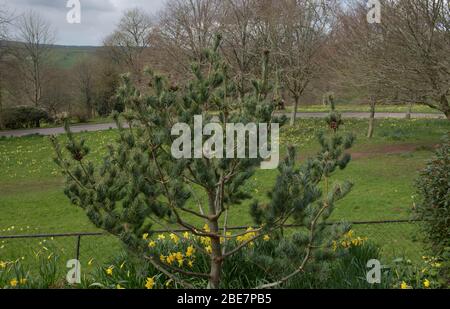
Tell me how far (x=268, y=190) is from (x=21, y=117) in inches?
1150

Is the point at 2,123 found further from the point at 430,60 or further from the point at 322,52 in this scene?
the point at 430,60

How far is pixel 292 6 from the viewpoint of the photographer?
23.0m

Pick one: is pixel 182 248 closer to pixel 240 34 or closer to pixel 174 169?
pixel 174 169

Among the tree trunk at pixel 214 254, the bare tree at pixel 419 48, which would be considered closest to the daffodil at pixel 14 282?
the tree trunk at pixel 214 254

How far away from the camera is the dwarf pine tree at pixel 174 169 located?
3795 mm

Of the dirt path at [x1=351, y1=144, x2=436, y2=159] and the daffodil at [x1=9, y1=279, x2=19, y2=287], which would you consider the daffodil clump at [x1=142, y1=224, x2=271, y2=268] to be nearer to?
the daffodil at [x1=9, y1=279, x2=19, y2=287]

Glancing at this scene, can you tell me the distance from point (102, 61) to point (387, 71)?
1342 inches

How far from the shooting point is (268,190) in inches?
163

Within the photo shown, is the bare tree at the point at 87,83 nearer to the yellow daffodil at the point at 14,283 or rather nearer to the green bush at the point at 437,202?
the yellow daffodil at the point at 14,283

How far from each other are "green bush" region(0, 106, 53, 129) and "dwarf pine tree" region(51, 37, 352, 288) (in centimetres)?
2740

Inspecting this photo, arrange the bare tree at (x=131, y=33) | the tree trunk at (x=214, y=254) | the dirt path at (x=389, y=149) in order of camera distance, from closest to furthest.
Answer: the tree trunk at (x=214, y=254)
the dirt path at (x=389, y=149)
the bare tree at (x=131, y=33)

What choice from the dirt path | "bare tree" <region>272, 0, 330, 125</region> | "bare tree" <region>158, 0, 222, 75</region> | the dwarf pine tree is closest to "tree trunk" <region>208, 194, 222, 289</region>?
the dwarf pine tree

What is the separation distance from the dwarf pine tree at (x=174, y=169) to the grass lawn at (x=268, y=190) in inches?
11.7

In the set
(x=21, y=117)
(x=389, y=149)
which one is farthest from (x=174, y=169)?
(x=21, y=117)
